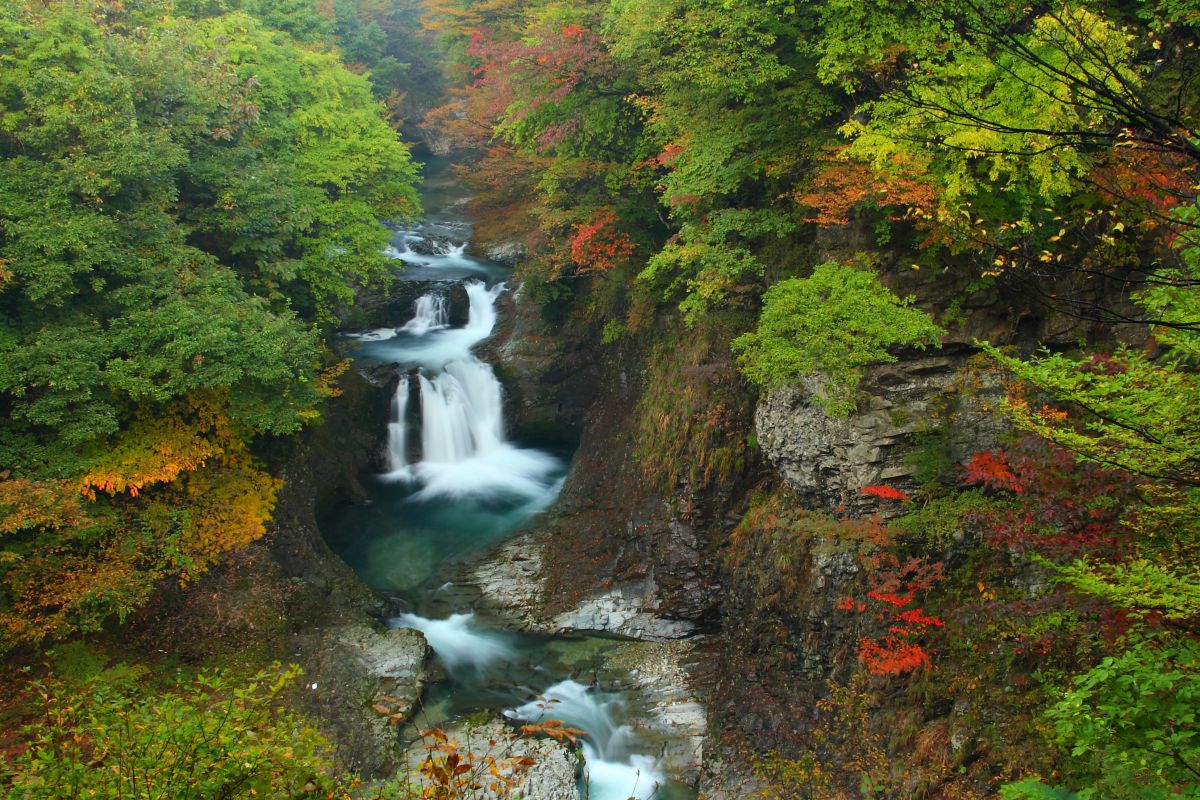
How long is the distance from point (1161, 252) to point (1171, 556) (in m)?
4.08

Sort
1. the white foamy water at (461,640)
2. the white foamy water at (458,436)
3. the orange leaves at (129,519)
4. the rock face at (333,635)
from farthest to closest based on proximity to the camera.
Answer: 1. the white foamy water at (458,436)
2. the white foamy water at (461,640)
3. the rock face at (333,635)
4. the orange leaves at (129,519)

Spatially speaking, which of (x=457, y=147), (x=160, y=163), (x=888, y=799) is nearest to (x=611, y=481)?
(x=888, y=799)

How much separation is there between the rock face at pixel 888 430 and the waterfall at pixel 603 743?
4645 mm

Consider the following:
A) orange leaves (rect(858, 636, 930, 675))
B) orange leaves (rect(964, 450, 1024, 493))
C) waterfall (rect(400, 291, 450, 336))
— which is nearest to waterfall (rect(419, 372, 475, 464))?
waterfall (rect(400, 291, 450, 336))

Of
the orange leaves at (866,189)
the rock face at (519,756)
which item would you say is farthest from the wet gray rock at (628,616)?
the orange leaves at (866,189)

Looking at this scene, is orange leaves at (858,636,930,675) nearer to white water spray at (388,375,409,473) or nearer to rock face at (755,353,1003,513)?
rock face at (755,353,1003,513)

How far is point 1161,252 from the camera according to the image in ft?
28.3

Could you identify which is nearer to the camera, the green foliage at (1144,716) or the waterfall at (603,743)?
the green foliage at (1144,716)

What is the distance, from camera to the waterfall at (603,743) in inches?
415

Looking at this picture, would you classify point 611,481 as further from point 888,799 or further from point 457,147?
point 457,147

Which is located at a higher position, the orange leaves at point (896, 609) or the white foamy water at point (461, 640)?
the orange leaves at point (896, 609)

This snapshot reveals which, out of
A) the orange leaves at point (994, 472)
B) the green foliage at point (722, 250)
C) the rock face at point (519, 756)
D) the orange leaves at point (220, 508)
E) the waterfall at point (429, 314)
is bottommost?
the rock face at point (519, 756)

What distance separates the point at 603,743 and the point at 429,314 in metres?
13.5

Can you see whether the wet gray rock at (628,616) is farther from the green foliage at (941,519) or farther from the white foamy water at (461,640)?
the green foliage at (941,519)
